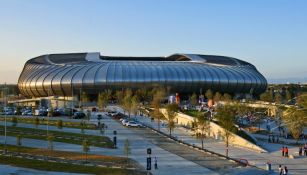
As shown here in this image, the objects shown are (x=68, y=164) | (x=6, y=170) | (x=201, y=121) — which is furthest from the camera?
(x=201, y=121)

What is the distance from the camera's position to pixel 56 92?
4710 inches

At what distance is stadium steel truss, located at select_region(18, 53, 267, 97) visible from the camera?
11594 cm

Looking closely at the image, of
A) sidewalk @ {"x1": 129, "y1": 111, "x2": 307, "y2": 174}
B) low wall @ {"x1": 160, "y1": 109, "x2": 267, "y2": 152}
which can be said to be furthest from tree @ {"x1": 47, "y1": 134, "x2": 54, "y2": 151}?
low wall @ {"x1": 160, "y1": 109, "x2": 267, "y2": 152}

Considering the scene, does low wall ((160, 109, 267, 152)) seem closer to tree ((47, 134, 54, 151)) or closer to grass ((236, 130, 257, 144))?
grass ((236, 130, 257, 144))

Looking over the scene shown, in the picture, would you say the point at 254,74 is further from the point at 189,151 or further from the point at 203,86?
the point at 189,151

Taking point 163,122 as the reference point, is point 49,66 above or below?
above

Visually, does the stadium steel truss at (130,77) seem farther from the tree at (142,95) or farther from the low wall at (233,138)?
the low wall at (233,138)

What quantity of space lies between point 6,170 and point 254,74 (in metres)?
110

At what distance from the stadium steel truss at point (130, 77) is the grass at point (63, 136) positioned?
62189mm

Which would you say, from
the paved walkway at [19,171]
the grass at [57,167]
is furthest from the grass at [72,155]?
the paved walkway at [19,171]

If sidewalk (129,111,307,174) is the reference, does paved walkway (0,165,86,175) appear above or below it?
above

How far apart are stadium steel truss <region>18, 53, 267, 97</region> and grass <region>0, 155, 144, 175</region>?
80552 mm

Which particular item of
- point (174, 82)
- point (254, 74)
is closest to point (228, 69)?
point (254, 74)

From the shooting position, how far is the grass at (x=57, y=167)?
103ft
